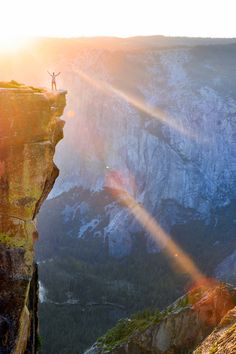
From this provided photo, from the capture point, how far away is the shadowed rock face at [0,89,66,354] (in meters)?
17.1

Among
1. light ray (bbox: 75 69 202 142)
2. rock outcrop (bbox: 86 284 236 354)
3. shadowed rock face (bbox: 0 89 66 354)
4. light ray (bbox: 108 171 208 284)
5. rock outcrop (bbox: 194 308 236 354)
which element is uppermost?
light ray (bbox: 75 69 202 142)

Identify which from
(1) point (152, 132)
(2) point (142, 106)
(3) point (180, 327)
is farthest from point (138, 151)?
(3) point (180, 327)

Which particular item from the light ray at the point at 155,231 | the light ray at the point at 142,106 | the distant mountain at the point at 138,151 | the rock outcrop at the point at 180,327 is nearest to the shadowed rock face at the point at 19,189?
the rock outcrop at the point at 180,327

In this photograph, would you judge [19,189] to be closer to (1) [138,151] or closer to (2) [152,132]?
(2) [152,132]

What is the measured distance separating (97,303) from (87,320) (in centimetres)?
1249

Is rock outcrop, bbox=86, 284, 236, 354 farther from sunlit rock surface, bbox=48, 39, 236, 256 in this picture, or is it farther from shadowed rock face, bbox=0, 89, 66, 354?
sunlit rock surface, bbox=48, 39, 236, 256

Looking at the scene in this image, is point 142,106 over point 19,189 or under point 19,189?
over

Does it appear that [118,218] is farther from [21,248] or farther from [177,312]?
[21,248]

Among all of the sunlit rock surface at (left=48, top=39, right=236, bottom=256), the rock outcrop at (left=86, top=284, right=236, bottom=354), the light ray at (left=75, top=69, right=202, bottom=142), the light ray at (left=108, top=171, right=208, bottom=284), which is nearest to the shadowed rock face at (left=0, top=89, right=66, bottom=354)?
the rock outcrop at (left=86, top=284, right=236, bottom=354)

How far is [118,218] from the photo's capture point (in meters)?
155

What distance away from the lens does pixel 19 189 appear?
17516 mm

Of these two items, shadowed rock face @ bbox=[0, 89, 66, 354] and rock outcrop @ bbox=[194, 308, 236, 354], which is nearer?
shadowed rock face @ bbox=[0, 89, 66, 354]

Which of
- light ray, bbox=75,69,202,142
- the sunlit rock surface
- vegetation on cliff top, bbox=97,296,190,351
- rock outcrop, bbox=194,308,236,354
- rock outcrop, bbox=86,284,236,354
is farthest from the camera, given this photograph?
the sunlit rock surface

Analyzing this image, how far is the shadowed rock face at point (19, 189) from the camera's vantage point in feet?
56.1
